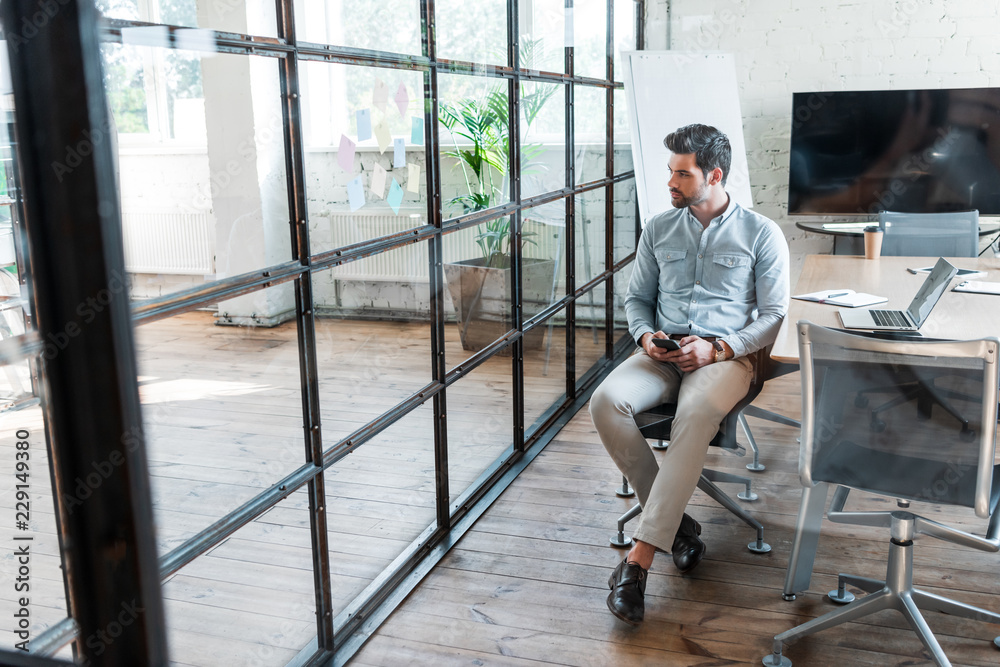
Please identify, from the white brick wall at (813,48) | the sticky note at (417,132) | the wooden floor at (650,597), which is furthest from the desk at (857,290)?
the white brick wall at (813,48)

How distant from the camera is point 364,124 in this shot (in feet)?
6.32

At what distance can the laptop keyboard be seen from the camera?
2.15 meters

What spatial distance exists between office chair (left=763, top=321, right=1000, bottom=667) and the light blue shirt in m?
0.58

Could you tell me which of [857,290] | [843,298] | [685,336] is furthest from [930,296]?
[685,336]

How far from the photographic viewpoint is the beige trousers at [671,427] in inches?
84.5

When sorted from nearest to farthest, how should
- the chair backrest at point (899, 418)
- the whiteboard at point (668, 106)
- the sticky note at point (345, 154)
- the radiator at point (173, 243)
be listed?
1. the radiator at point (173, 243)
2. the chair backrest at point (899, 418)
3. the sticky note at point (345, 154)
4. the whiteboard at point (668, 106)

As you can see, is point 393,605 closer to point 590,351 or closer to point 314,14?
point 314,14

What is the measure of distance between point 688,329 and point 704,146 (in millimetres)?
543

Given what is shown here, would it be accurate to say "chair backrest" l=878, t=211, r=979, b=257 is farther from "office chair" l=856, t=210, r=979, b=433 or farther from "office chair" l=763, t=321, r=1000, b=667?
"office chair" l=763, t=321, r=1000, b=667

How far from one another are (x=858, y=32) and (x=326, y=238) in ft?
12.3

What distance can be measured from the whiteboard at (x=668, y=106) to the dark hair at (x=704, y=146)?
1577mm

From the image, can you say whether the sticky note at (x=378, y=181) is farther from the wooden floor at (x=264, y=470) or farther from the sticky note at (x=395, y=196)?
the wooden floor at (x=264, y=470)

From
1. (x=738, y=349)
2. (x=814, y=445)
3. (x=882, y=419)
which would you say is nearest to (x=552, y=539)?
(x=738, y=349)

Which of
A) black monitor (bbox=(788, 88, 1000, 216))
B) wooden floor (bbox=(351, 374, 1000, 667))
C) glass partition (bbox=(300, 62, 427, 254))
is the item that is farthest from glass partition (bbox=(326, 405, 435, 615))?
black monitor (bbox=(788, 88, 1000, 216))
